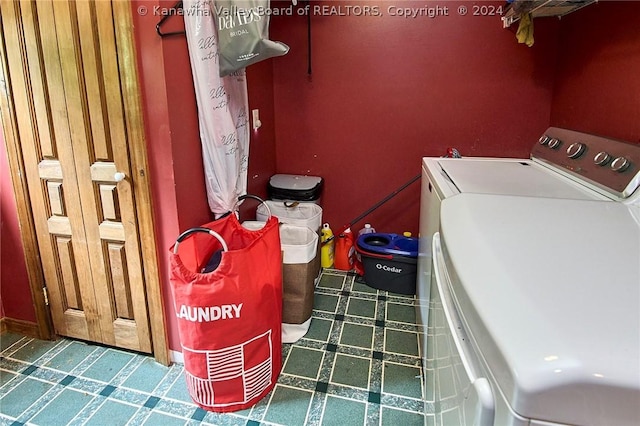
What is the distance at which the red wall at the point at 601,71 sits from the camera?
1564mm

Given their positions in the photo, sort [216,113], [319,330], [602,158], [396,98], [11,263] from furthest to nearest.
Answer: [396,98]
[319,330]
[11,263]
[216,113]
[602,158]

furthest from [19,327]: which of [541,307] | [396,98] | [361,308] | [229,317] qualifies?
[396,98]

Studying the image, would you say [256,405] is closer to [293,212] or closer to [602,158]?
[293,212]

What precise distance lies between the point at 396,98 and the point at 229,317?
1.88 m

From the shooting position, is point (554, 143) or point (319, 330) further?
point (319, 330)

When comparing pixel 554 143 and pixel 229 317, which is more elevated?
pixel 554 143

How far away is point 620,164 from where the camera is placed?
131cm

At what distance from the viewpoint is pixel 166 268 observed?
175 cm

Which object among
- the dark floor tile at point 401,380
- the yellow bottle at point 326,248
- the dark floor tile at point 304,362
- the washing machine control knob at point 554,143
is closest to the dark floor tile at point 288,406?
the dark floor tile at point 304,362

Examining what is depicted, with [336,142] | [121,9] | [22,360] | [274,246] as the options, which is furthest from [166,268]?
[336,142]

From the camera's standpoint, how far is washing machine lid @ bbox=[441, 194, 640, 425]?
1.49 feet

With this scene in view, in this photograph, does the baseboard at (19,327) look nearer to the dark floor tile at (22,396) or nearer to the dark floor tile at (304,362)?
the dark floor tile at (22,396)

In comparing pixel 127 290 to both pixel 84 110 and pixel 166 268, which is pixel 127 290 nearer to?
pixel 166 268

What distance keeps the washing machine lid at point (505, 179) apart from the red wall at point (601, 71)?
317 millimetres
